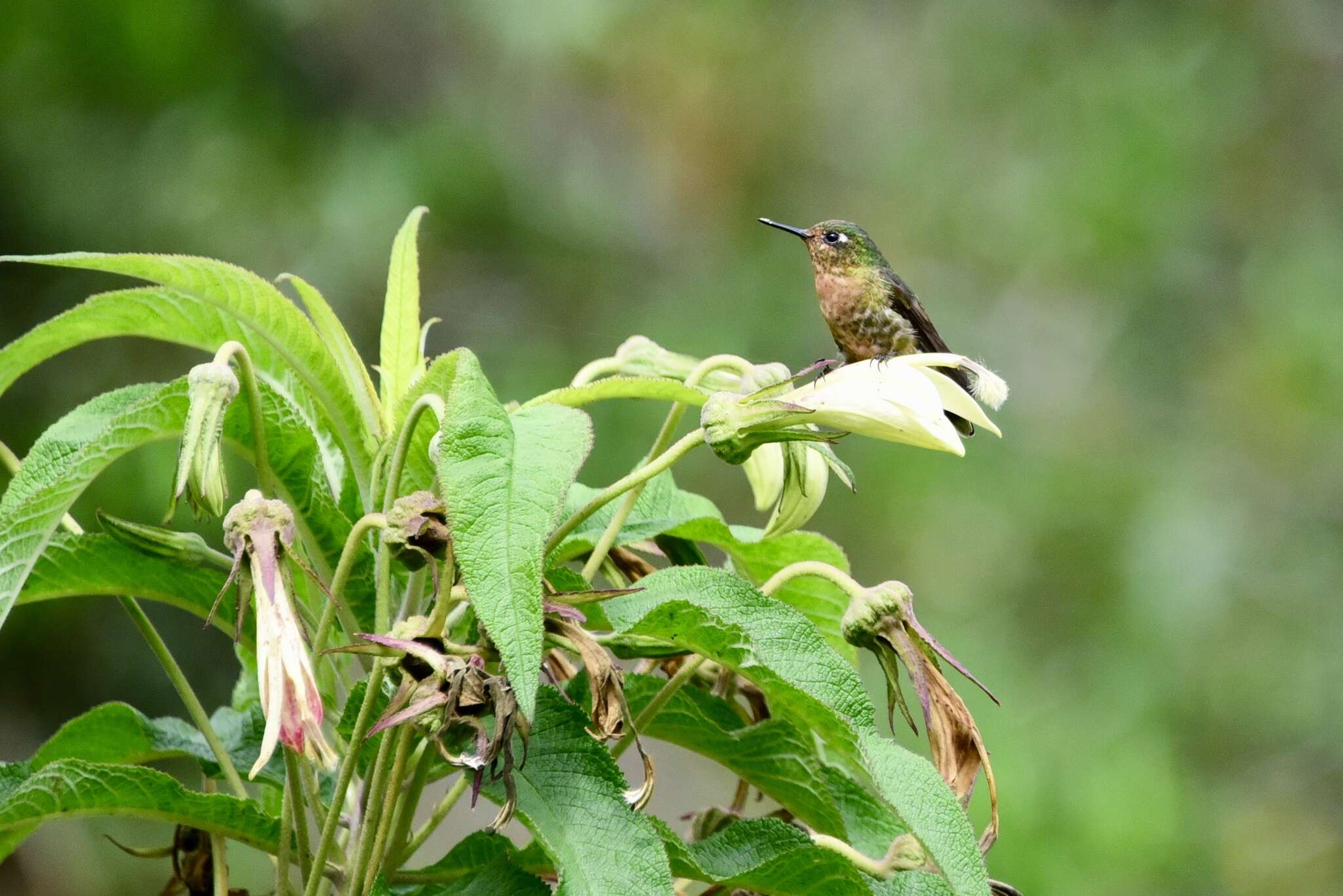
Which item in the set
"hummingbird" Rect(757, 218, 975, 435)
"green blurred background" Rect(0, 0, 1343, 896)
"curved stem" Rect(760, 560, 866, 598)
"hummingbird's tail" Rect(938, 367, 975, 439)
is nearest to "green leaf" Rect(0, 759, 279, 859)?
"curved stem" Rect(760, 560, 866, 598)

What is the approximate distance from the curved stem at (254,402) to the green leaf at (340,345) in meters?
0.08

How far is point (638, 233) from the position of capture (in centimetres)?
490

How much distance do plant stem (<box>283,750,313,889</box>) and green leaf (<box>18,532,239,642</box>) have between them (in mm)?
141

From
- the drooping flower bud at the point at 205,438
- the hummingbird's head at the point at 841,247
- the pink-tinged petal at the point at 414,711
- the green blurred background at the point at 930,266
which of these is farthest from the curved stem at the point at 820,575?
the green blurred background at the point at 930,266

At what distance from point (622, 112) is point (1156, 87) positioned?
6.63 ft

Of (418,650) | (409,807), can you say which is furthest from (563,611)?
(409,807)

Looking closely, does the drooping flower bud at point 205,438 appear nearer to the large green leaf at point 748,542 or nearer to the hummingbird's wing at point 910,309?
the large green leaf at point 748,542

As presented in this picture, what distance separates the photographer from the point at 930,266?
5125 millimetres

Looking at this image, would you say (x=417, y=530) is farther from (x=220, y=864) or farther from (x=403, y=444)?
(x=220, y=864)

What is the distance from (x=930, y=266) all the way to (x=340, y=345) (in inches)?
171

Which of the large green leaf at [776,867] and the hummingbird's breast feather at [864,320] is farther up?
the hummingbird's breast feather at [864,320]

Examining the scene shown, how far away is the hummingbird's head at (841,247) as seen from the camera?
57.3 inches

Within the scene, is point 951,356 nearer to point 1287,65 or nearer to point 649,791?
A: point 649,791

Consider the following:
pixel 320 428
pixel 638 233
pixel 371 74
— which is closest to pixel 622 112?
pixel 638 233
